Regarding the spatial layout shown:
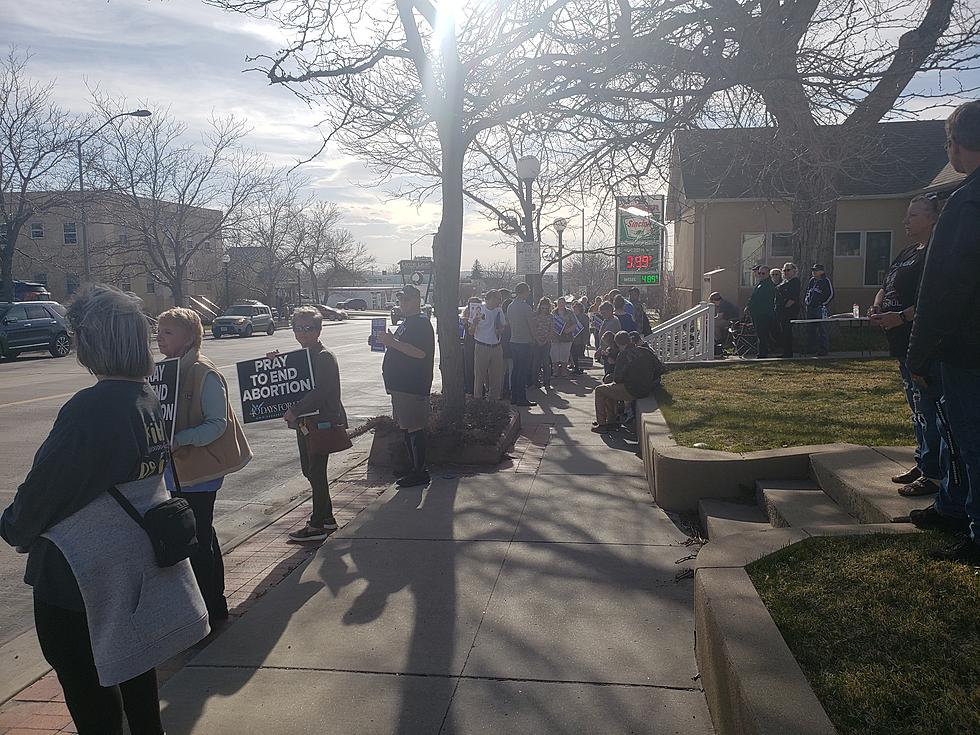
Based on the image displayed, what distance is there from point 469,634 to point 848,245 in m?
25.0

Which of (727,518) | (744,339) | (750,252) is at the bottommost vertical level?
(727,518)

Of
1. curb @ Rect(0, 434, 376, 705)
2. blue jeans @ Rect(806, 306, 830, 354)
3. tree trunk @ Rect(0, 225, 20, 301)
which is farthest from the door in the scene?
curb @ Rect(0, 434, 376, 705)

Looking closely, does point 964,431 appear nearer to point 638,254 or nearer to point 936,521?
point 936,521

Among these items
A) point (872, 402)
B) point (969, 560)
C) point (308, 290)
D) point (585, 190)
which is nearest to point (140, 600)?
point (969, 560)

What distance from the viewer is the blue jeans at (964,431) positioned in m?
3.56

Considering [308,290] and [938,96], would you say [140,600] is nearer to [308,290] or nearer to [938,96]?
[938,96]

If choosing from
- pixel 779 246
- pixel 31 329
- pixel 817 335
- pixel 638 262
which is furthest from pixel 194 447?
pixel 638 262

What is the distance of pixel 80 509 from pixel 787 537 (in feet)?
11.2

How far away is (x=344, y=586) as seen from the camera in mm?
5184

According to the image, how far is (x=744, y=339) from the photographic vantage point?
17.5 m

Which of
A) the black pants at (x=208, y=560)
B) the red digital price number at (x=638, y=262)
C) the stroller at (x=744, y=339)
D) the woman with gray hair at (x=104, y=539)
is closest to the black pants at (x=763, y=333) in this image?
the stroller at (x=744, y=339)

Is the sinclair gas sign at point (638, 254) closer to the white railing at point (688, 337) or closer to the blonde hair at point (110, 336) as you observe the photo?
the white railing at point (688, 337)

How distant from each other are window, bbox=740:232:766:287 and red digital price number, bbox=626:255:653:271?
141 inches

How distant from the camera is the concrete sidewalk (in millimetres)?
3562
